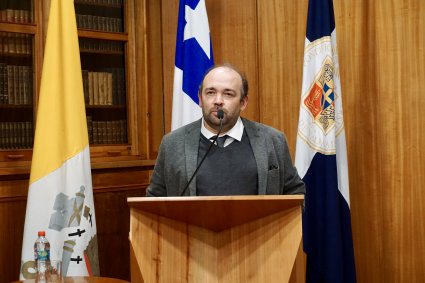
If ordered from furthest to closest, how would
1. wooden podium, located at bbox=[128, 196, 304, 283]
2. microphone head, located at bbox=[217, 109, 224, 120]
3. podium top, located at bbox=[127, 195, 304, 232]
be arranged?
1. microphone head, located at bbox=[217, 109, 224, 120]
2. wooden podium, located at bbox=[128, 196, 304, 283]
3. podium top, located at bbox=[127, 195, 304, 232]

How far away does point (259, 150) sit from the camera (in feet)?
7.84

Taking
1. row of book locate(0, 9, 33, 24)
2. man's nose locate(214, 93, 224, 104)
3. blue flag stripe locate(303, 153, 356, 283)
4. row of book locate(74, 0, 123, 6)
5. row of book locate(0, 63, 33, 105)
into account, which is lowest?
blue flag stripe locate(303, 153, 356, 283)

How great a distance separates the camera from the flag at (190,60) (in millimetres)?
3576

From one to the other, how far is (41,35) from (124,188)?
1.15 metres

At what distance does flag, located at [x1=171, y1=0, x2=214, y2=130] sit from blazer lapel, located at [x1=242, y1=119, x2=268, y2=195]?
113 centimetres

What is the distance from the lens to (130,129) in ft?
13.6

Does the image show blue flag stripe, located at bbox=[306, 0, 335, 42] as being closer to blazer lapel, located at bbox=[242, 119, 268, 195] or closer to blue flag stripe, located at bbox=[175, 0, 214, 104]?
blue flag stripe, located at bbox=[175, 0, 214, 104]

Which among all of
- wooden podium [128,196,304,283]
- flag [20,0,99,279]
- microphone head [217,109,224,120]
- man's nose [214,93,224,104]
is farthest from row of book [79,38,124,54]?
wooden podium [128,196,304,283]

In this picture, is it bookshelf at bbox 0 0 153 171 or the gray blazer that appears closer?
the gray blazer

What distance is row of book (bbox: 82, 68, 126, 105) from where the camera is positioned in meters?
3.96

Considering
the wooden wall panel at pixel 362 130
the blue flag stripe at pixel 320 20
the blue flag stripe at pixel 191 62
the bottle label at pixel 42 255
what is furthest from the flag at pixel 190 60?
the bottle label at pixel 42 255

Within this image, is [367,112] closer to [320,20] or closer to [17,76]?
[320,20]

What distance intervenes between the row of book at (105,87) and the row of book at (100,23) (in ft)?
0.95

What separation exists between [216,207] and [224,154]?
0.72m
